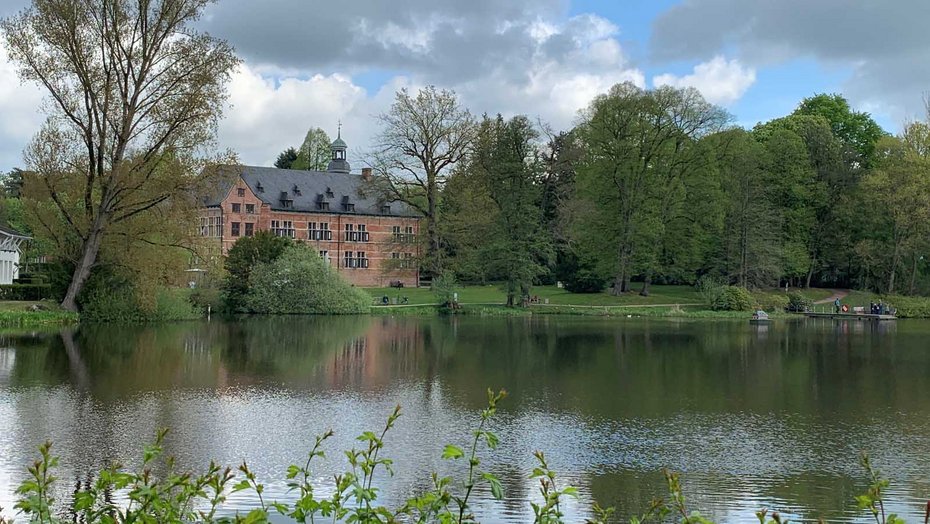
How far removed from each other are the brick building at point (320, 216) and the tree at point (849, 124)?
2950 cm

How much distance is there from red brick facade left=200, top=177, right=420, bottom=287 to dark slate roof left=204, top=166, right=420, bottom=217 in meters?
0.52

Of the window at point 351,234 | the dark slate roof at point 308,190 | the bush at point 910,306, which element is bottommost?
the bush at point 910,306

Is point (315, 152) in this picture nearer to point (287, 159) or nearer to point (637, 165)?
point (287, 159)

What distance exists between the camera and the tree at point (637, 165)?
162ft

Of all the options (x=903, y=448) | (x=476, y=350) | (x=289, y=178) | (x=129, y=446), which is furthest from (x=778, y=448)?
(x=289, y=178)

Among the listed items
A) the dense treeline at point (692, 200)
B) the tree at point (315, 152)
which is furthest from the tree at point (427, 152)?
the tree at point (315, 152)

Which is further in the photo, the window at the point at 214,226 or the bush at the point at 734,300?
the window at the point at 214,226

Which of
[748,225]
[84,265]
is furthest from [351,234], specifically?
[84,265]

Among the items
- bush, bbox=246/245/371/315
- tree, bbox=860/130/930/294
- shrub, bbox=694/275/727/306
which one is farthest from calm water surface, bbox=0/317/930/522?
tree, bbox=860/130/930/294

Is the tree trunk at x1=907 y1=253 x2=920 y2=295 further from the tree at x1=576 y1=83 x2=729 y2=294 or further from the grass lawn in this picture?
the tree at x1=576 y1=83 x2=729 y2=294

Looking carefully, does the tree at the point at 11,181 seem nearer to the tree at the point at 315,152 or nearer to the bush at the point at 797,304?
the tree at the point at 315,152

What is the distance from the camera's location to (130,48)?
30719 mm

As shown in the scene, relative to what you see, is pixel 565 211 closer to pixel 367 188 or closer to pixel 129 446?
pixel 367 188

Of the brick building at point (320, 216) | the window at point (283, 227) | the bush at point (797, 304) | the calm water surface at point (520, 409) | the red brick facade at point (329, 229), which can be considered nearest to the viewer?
the calm water surface at point (520, 409)
